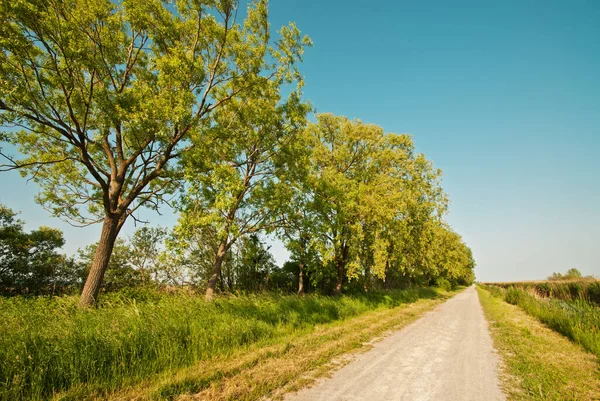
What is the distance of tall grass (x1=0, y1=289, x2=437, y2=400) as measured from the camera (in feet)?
15.0

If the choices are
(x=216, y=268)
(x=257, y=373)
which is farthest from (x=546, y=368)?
(x=216, y=268)

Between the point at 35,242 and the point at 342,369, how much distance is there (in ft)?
63.7

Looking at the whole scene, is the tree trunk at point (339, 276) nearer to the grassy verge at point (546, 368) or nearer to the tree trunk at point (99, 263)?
the grassy verge at point (546, 368)

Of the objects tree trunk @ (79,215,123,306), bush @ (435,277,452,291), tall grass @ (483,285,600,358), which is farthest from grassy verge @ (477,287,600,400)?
bush @ (435,277,452,291)

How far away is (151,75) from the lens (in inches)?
477

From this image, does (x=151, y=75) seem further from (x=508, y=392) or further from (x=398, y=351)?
(x=508, y=392)

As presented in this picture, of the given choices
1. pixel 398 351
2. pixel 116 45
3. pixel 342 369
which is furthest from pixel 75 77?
pixel 398 351

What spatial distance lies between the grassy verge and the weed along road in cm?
42

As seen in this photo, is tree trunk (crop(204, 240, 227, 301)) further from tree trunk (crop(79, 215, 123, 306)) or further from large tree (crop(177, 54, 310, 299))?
tree trunk (crop(79, 215, 123, 306))

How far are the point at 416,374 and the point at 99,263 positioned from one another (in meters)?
11.1

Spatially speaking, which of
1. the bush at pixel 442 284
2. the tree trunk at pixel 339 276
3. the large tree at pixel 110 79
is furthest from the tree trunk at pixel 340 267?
the bush at pixel 442 284

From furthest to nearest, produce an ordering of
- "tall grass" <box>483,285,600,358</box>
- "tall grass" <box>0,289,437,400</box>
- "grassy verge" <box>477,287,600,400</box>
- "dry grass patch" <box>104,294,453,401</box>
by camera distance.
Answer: "tall grass" <box>483,285,600,358</box>
"grassy verge" <box>477,287,600,400</box>
"dry grass patch" <box>104,294,453,401</box>
"tall grass" <box>0,289,437,400</box>

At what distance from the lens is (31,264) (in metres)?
14.5

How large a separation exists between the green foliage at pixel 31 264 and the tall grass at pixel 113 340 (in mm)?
7638
